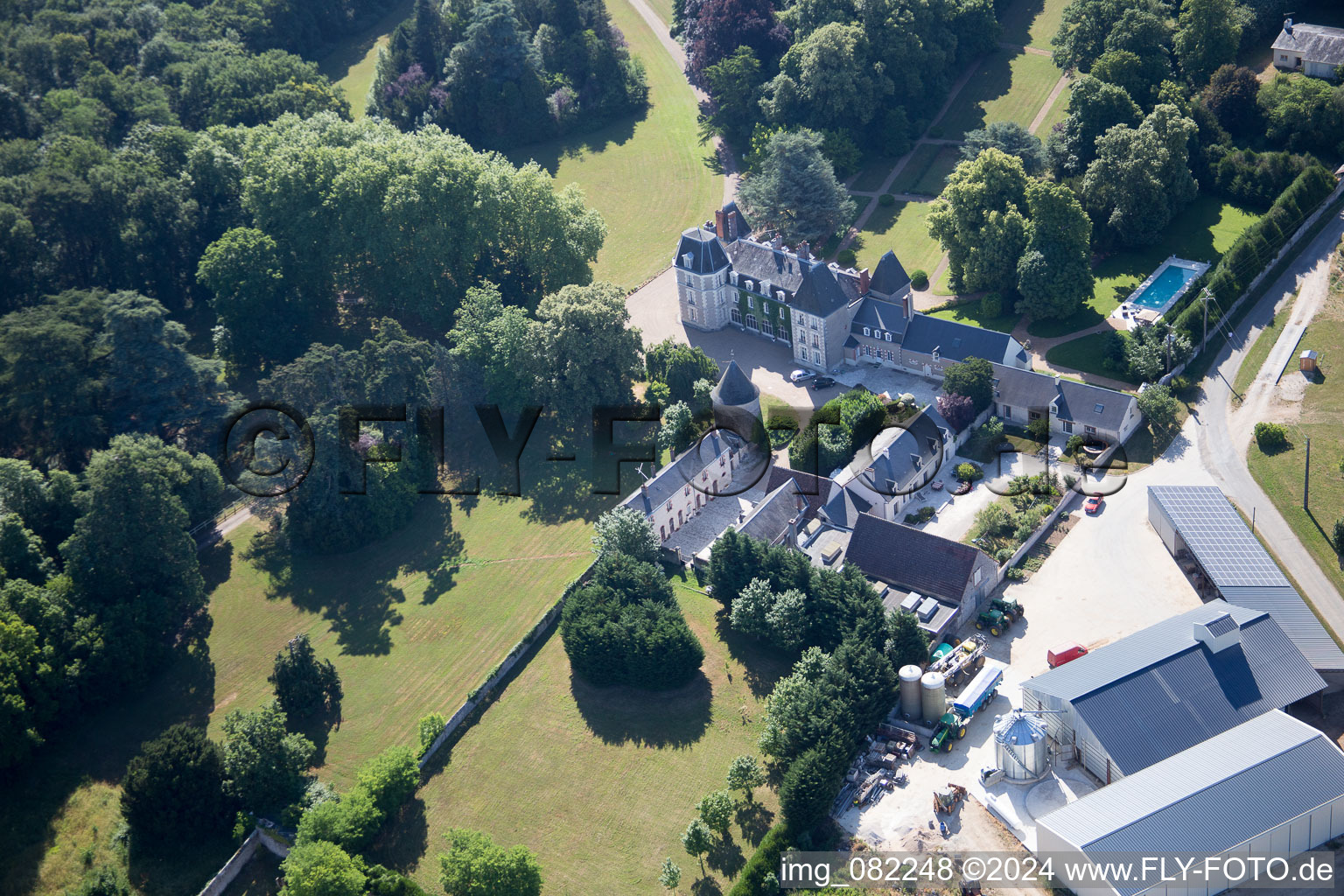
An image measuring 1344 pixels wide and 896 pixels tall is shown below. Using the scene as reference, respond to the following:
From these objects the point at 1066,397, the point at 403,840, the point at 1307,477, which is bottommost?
the point at 403,840

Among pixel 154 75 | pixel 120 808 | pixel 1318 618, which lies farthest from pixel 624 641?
pixel 154 75

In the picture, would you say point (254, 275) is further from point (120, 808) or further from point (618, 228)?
point (120, 808)

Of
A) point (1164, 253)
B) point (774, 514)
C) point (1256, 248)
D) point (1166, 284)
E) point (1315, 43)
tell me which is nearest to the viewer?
point (774, 514)

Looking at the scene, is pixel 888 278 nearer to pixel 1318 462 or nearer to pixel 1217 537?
pixel 1217 537

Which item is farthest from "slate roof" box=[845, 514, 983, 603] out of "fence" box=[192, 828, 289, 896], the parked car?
"fence" box=[192, 828, 289, 896]

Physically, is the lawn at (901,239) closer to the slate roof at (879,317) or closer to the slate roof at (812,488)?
the slate roof at (879,317)

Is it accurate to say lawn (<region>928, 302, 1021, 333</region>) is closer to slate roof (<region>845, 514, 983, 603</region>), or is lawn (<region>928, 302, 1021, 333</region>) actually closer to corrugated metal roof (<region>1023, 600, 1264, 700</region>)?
slate roof (<region>845, 514, 983, 603</region>)

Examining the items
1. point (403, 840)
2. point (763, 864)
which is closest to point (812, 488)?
point (763, 864)
